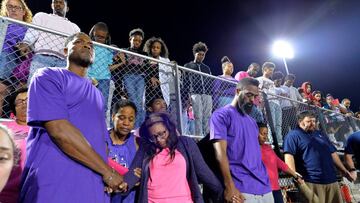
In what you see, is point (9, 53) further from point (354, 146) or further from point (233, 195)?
point (354, 146)

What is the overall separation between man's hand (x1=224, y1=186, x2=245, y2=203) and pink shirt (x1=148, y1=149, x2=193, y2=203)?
41cm

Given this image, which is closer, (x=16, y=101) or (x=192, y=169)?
(x=192, y=169)

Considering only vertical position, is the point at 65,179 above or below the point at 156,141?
below

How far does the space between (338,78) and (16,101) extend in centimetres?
3003

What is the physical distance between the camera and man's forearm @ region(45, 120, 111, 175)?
180 centimetres

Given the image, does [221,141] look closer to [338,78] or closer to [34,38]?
[34,38]

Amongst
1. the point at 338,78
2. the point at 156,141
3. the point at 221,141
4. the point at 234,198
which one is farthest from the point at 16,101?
the point at 338,78

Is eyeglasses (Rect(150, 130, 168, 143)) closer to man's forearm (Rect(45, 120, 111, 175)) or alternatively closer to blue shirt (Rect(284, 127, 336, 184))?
man's forearm (Rect(45, 120, 111, 175))

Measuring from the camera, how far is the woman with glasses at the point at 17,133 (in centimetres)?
221

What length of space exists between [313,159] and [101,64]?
12.3 feet

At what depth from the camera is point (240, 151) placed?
3.33 m

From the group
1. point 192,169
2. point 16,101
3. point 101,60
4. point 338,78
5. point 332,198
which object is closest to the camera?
point 192,169

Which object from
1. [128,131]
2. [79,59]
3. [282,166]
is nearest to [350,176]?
[282,166]

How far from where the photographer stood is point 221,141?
3.28 m
